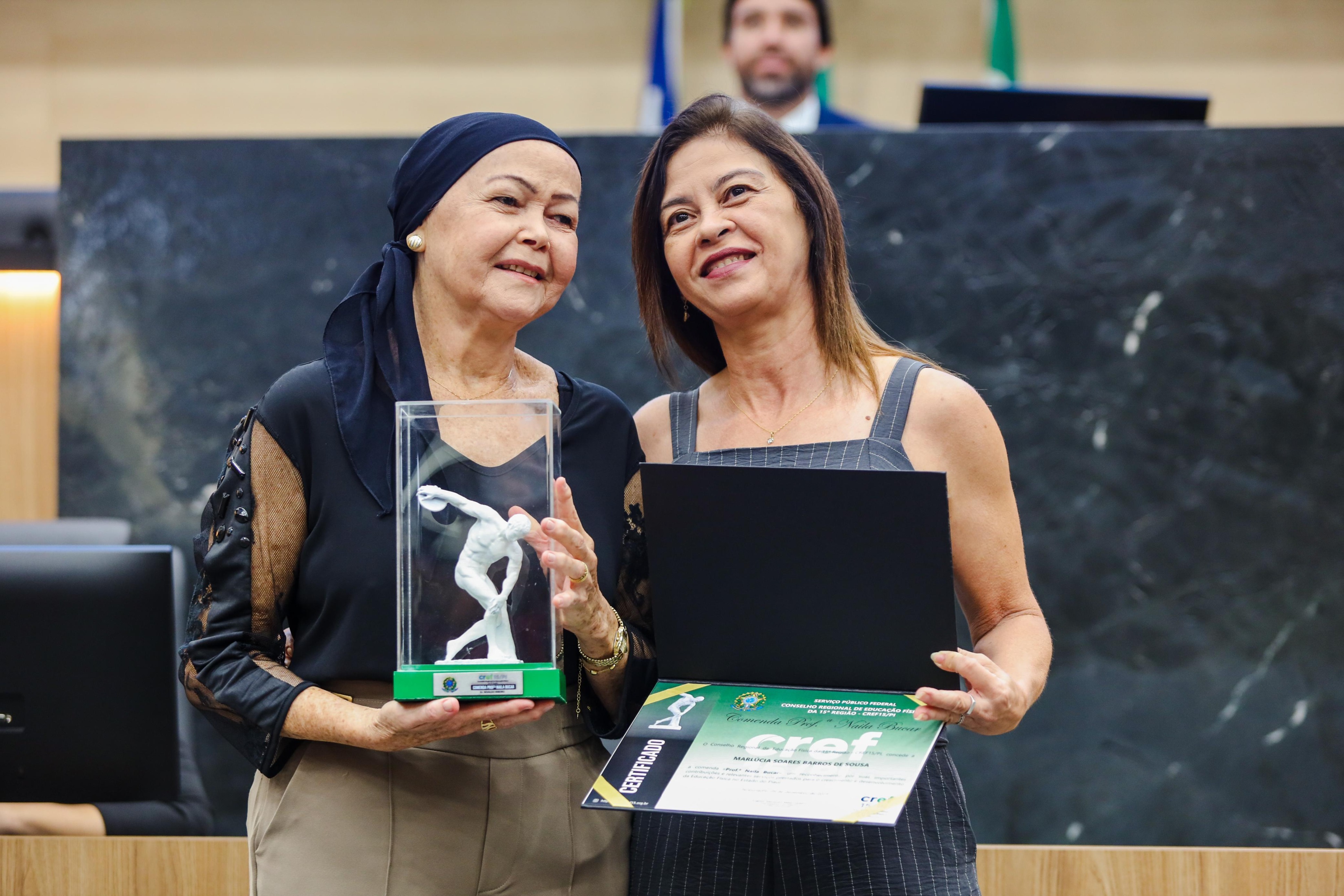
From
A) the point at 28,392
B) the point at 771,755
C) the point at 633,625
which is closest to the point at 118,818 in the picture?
the point at 633,625

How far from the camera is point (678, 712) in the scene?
4.11ft

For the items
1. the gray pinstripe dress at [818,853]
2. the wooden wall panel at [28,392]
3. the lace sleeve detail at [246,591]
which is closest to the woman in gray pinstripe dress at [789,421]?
the gray pinstripe dress at [818,853]

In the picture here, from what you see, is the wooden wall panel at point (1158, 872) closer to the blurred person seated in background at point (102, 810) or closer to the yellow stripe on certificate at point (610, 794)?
the yellow stripe on certificate at point (610, 794)

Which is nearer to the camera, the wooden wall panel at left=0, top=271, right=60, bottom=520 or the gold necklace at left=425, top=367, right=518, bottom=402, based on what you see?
the gold necklace at left=425, top=367, right=518, bottom=402

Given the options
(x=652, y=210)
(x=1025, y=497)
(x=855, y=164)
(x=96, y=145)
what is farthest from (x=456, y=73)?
(x=652, y=210)

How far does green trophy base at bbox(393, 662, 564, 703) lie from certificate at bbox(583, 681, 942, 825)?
110 millimetres

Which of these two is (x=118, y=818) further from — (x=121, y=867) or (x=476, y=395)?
(x=476, y=395)

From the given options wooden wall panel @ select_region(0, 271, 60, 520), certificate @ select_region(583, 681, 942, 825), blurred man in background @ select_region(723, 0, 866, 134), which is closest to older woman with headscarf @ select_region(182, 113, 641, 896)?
certificate @ select_region(583, 681, 942, 825)

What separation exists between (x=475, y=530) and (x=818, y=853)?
0.54m

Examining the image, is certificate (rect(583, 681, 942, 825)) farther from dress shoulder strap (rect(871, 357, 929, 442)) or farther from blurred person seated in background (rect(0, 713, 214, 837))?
blurred person seated in background (rect(0, 713, 214, 837))

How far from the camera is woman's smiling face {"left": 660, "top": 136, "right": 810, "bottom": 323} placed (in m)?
1.50

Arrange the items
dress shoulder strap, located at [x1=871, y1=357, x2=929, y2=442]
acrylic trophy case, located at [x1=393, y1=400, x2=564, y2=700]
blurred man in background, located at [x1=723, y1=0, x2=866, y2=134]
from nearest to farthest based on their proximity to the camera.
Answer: acrylic trophy case, located at [x1=393, y1=400, x2=564, y2=700] < dress shoulder strap, located at [x1=871, y1=357, x2=929, y2=442] < blurred man in background, located at [x1=723, y1=0, x2=866, y2=134]

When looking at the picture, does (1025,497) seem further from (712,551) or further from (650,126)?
(650,126)

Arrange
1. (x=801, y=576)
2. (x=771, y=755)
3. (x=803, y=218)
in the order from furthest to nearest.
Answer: (x=803, y=218), (x=801, y=576), (x=771, y=755)
